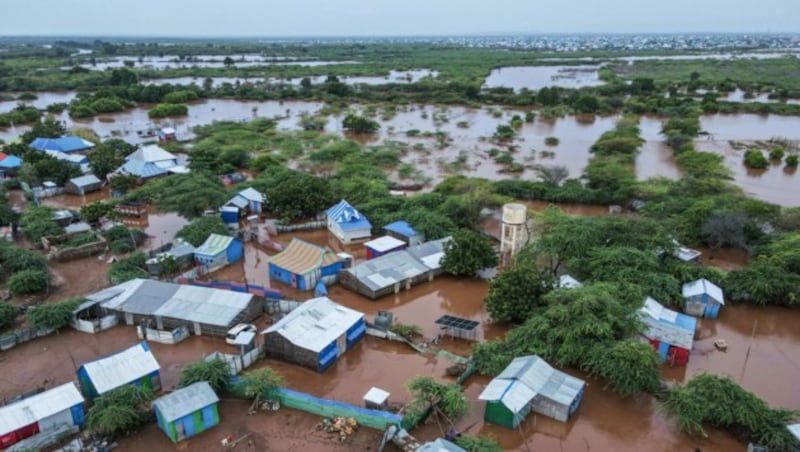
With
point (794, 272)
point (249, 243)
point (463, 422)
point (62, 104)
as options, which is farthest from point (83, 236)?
point (62, 104)

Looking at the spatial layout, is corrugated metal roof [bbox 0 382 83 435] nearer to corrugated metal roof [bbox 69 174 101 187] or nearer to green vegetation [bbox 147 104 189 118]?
corrugated metal roof [bbox 69 174 101 187]

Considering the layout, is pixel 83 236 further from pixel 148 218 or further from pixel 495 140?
pixel 495 140

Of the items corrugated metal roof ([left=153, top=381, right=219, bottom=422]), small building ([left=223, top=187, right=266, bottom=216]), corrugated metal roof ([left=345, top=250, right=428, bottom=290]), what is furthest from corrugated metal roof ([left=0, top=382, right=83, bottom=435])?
small building ([left=223, top=187, right=266, bottom=216])

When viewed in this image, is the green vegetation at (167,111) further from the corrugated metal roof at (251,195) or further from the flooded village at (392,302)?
the corrugated metal roof at (251,195)

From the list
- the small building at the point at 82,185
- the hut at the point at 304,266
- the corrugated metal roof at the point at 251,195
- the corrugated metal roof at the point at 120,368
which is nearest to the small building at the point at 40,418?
the corrugated metal roof at the point at 120,368

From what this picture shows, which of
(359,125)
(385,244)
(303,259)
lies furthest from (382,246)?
(359,125)

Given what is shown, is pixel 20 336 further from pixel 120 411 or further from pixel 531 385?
pixel 531 385
